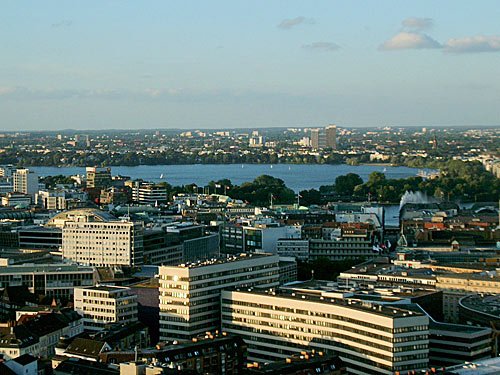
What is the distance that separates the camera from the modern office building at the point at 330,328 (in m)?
18.2

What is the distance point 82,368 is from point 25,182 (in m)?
47.7

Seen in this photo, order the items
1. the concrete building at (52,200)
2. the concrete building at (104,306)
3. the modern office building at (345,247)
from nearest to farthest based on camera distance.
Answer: the concrete building at (104,306) → the modern office building at (345,247) → the concrete building at (52,200)

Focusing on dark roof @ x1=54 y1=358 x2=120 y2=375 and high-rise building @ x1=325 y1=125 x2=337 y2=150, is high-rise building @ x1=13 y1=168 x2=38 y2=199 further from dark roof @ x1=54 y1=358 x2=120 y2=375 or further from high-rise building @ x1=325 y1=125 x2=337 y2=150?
high-rise building @ x1=325 y1=125 x2=337 y2=150

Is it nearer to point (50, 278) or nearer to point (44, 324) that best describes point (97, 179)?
point (50, 278)

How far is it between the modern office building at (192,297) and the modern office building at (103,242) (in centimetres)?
973

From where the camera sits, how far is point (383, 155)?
369 feet

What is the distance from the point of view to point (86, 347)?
1978cm

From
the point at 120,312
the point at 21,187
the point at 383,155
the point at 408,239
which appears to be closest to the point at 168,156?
the point at 383,155

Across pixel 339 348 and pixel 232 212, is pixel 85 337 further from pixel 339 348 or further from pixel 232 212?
pixel 232 212

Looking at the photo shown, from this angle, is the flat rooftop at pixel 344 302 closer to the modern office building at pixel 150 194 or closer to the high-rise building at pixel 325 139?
the modern office building at pixel 150 194

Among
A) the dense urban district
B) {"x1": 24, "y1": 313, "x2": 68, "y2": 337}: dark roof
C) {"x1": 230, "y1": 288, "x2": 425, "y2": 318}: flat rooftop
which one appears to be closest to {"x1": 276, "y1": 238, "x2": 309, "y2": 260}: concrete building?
the dense urban district

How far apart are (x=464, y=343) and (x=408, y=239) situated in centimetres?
1950

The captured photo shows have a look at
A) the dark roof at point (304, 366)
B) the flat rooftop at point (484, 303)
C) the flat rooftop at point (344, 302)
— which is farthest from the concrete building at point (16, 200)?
the dark roof at point (304, 366)

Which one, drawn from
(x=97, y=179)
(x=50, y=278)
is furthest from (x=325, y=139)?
(x=50, y=278)
